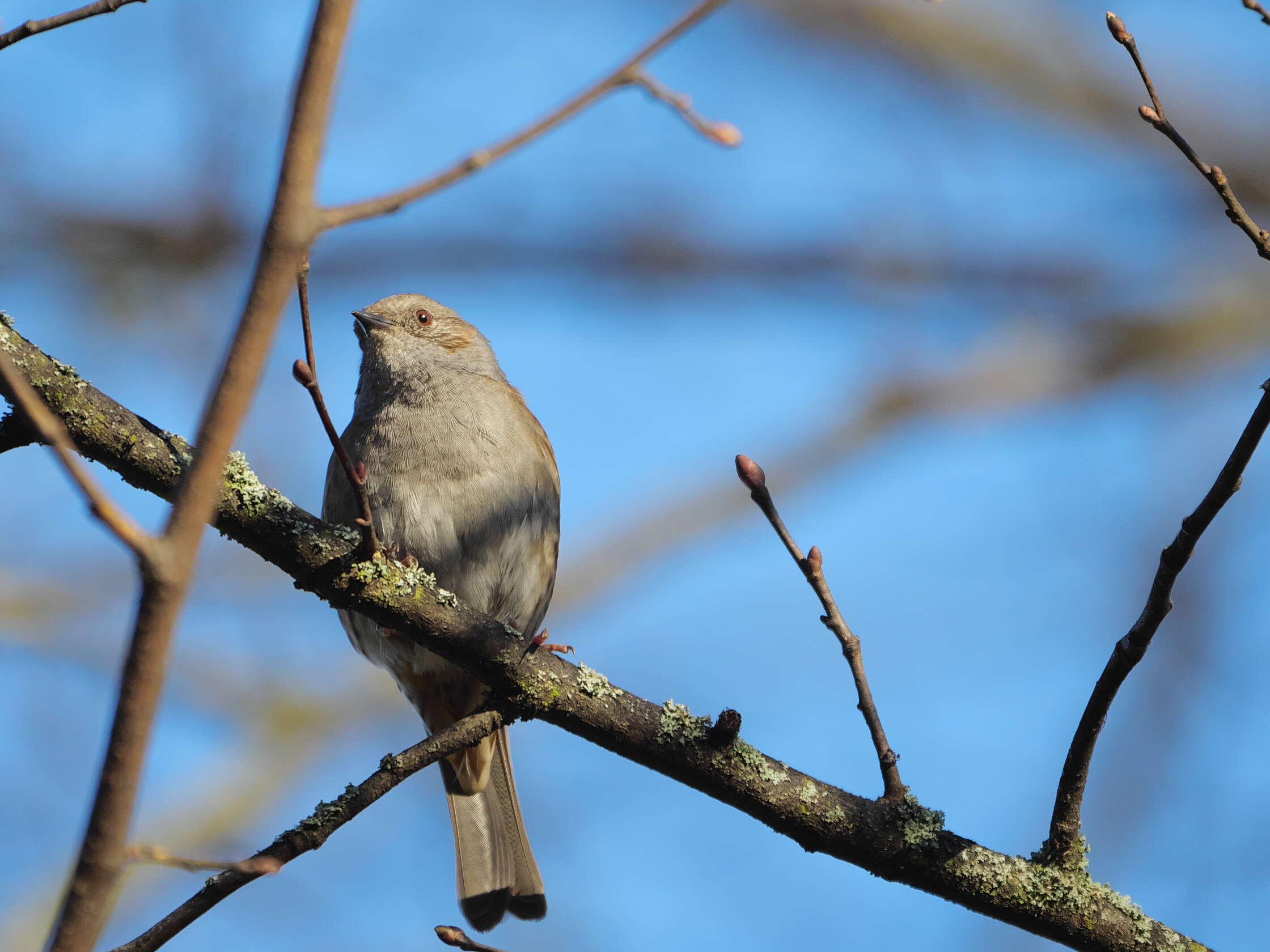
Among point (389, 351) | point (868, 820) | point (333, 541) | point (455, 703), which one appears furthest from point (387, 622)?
point (389, 351)

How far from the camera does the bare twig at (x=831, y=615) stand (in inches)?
119

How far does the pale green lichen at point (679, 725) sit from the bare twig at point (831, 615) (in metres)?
0.53

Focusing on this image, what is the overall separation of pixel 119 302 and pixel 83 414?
20.6 ft

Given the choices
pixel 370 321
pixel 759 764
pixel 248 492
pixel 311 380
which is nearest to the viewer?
pixel 311 380

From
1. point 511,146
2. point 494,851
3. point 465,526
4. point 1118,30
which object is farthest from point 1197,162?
point 494,851

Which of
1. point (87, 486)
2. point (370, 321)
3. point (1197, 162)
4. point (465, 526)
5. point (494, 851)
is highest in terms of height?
point (370, 321)

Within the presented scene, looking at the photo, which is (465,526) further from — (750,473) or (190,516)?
(190,516)

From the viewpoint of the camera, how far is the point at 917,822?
3574 millimetres

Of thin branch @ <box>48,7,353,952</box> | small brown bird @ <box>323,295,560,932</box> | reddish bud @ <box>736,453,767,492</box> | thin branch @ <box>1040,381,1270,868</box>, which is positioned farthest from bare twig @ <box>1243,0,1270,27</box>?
small brown bird @ <box>323,295,560,932</box>

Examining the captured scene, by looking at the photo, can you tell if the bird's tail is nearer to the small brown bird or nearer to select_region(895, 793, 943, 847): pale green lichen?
the small brown bird

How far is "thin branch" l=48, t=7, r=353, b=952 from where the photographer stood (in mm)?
1691

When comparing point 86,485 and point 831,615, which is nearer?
point 86,485

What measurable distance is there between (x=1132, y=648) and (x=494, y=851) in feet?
11.1

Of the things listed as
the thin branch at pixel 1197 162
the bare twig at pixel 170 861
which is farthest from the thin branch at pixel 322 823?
the thin branch at pixel 1197 162
